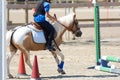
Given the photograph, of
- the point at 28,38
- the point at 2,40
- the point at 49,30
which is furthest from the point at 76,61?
A: the point at 2,40

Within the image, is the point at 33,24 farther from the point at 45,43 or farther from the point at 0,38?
the point at 0,38

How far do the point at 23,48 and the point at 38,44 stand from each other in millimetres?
376

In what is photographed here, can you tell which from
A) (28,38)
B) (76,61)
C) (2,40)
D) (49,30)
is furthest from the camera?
(76,61)

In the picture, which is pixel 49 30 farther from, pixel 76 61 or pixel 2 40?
pixel 2 40

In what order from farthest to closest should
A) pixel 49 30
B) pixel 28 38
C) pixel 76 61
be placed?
pixel 76 61 → pixel 49 30 → pixel 28 38

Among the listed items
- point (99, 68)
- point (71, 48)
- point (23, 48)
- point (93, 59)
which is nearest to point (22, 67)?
point (23, 48)

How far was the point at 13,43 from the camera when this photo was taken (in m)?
10.4

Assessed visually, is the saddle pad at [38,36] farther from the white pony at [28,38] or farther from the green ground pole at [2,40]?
the green ground pole at [2,40]

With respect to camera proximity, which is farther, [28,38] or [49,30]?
[49,30]

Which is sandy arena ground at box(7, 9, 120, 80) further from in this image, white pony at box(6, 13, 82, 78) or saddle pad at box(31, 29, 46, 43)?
saddle pad at box(31, 29, 46, 43)

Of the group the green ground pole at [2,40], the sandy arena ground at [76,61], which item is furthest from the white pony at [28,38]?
the green ground pole at [2,40]

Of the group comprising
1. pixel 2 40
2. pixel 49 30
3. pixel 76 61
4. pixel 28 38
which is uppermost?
pixel 2 40

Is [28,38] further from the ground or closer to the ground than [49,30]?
closer to the ground

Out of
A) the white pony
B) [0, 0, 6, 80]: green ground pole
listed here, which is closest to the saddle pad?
the white pony
